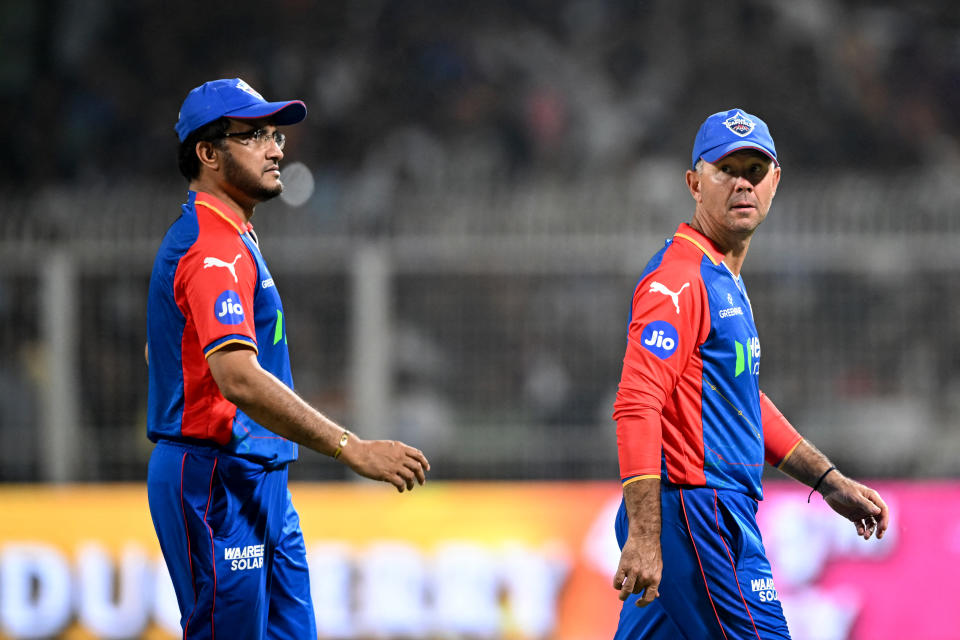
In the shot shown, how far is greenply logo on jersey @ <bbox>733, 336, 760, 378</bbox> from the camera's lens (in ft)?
13.7

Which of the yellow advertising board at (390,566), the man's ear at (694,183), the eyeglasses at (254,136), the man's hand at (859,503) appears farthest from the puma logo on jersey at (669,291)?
the yellow advertising board at (390,566)

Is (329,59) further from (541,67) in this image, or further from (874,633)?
(874,633)

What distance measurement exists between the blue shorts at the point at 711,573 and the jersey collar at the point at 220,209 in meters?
1.60

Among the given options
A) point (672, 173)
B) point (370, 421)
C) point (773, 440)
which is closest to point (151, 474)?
point (773, 440)

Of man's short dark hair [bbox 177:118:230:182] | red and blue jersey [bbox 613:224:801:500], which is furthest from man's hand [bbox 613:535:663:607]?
man's short dark hair [bbox 177:118:230:182]

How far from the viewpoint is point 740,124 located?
4.29 meters

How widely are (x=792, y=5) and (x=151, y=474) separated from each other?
1336 centimetres

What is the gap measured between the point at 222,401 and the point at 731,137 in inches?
72.9

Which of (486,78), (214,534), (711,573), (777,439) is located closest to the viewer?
(711,573)

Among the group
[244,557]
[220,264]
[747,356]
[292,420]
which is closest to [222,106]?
[220,264]

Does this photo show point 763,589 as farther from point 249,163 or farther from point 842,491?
point 249,163

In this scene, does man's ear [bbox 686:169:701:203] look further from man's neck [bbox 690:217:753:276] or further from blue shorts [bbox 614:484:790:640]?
blue shorts [bbox 614:484:790:640]

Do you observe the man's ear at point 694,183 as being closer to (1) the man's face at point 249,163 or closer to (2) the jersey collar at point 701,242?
(2) the jersey collar at point 701,242

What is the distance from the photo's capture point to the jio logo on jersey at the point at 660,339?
3.95 m
